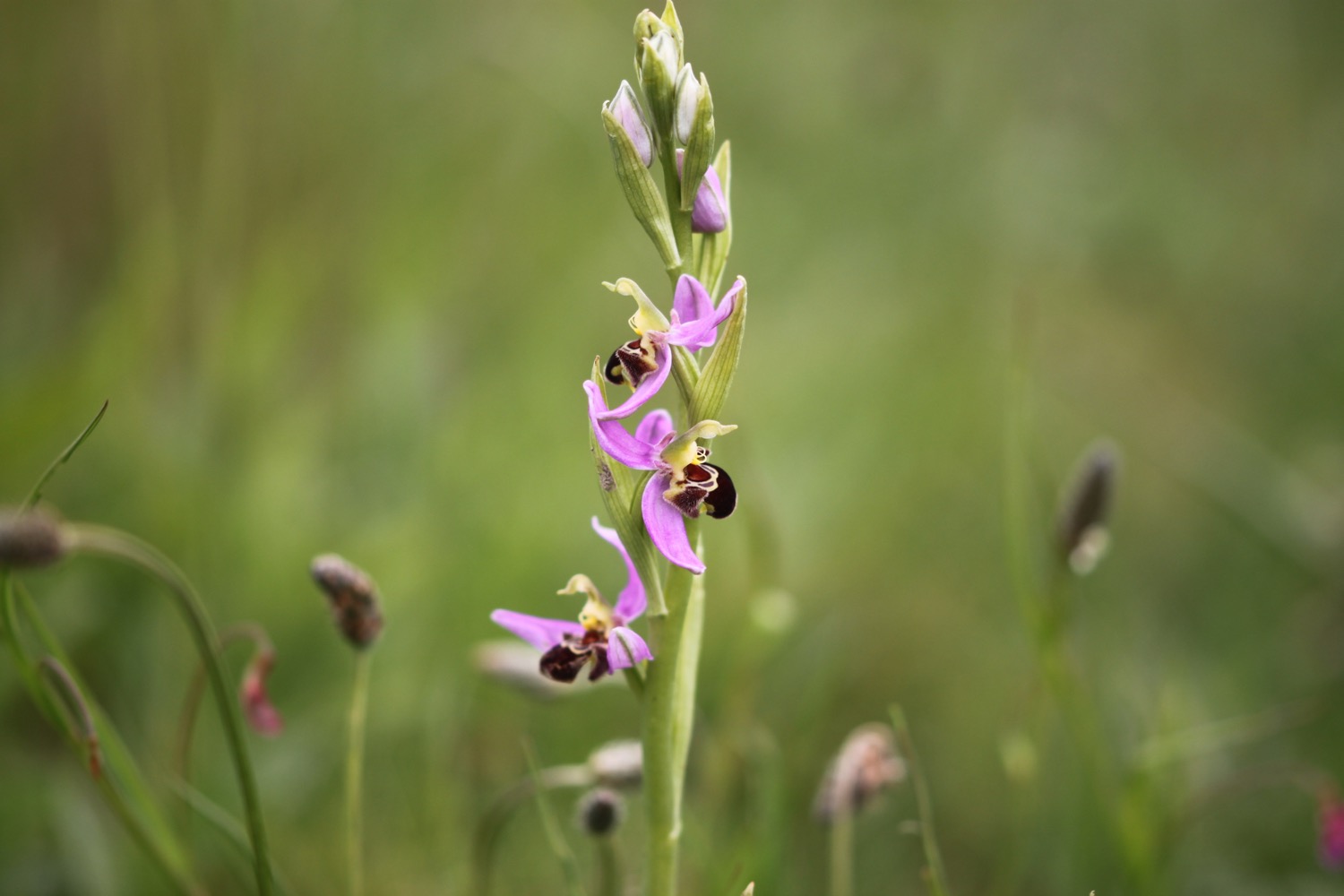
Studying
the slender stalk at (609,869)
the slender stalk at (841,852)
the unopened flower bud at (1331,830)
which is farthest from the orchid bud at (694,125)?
the unopened flower bud at (1331,830)

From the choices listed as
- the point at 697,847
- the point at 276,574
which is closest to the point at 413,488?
the point at 276,574

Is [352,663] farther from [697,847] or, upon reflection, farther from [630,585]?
[630,585]

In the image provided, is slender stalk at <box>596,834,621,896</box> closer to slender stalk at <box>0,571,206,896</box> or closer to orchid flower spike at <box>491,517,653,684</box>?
orchid flower spike at <box>491,517,653,684</box>

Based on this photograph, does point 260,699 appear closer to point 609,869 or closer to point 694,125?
point 609,869

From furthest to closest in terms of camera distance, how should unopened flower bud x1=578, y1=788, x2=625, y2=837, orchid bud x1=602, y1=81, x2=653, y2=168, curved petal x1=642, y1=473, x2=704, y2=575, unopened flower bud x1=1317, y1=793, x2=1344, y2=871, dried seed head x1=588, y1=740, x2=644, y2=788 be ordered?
unopened flower bud x1=1317, y1=793, x2=1344, y2=871, dried seed head x1=588, y1=740, x2=644, y2=788, unopened flower bud x1=578, y1=788, x2=625, y2=837, orchid bud x1=602, y1=81, x2=653, y2=168, curved petal x1=642, y1=473, x2=704, y2=575

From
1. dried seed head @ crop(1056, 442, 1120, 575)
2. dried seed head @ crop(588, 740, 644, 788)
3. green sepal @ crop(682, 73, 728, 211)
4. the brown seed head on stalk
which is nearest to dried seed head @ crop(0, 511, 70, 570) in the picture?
the brown seed head on stalk
